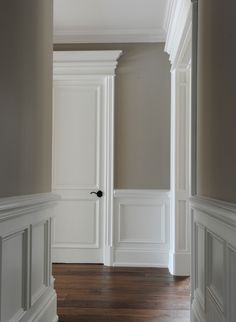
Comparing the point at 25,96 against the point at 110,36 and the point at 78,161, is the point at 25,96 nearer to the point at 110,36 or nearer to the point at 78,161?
the point at 78,161

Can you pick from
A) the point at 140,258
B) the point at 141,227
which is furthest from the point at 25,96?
the point at 140,258

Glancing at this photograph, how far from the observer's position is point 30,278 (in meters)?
2.16

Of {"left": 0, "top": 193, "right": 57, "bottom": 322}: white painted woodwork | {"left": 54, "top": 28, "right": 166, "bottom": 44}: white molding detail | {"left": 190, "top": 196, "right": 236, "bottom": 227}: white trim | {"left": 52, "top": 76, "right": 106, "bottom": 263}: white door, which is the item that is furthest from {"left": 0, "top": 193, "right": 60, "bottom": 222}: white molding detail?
{"left": 54, "top": 28, "right": 166, "bottom": 44}: white molding detail

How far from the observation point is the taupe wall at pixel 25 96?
70.5 inches

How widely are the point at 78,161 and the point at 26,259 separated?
2.47 m

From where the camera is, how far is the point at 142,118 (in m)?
4.37

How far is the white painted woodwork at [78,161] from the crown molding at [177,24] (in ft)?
3.06

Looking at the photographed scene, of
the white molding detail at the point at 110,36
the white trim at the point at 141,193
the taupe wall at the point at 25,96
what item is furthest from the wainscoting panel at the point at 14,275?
the white molding detail at the point at 110,36

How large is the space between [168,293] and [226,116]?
2201 mm

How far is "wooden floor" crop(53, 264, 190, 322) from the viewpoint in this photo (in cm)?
279

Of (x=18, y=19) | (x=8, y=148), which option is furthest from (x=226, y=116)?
(x=18, y=19)

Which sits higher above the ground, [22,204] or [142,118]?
[142,118]

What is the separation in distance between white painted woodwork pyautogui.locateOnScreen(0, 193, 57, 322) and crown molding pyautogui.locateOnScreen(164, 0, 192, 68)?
5.81ft

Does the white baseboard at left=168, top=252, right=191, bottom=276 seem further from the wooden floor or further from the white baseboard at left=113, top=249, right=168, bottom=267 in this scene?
the white baseboard at left=113, top=249, right=168, bottom=267
